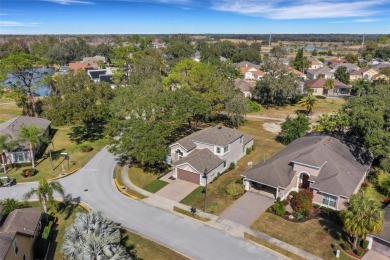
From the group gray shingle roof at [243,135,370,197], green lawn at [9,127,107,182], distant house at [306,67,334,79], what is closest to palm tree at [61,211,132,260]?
gray shingle roof at [243,135,370,197]

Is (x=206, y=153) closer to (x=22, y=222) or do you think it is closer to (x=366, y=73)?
(x=22, y=222)

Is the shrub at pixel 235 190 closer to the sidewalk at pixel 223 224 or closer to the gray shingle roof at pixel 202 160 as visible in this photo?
the gray shingle roof at pixel 202 160

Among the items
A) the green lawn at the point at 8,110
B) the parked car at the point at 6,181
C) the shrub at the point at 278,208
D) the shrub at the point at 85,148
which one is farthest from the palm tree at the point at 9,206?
the green lawn at the point at 8,110

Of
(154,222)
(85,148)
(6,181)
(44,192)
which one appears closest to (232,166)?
(154,222)

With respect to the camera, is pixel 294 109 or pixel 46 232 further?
pixel 294 109

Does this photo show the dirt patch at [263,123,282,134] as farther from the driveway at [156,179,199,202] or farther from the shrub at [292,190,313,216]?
the shrub at [292,190,313,216]

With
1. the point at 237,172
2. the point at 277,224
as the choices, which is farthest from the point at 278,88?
the point at 277,224
